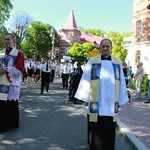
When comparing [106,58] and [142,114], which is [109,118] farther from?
[142,114]

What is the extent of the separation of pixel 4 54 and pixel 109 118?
304cm

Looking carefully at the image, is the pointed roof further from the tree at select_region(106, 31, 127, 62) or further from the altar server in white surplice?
the altar server in white surplice

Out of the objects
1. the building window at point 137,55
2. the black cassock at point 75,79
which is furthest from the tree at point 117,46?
the black cassock at point 75,79

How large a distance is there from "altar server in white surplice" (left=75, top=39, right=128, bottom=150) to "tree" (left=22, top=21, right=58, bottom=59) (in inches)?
3957

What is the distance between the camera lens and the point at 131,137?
8.95 metres

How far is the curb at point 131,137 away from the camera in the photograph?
806 cm

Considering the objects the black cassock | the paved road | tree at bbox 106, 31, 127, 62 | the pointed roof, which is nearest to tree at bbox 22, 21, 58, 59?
the pointed roof

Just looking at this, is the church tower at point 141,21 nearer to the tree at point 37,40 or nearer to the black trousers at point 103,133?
the black trousers at point 103,133

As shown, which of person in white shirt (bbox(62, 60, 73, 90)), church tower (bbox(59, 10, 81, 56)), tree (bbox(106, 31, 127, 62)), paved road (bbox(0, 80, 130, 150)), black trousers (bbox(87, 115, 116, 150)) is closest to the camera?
black trousers (bbox(87, 115, 116, 150))

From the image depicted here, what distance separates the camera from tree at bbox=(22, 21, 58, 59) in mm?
109838

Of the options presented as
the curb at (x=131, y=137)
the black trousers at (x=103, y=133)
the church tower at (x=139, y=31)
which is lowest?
the curb at (x=131, y=137)

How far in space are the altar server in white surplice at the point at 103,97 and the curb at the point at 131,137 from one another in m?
0.77

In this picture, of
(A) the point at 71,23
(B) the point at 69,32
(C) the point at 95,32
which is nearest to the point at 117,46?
(B) the point at 69,32

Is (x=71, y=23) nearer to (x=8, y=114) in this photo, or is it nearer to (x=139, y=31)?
(x=139, y=31)
